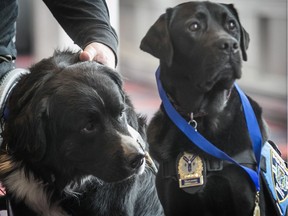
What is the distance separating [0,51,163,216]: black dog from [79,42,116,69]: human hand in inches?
1.5

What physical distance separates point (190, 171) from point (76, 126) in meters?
0.51

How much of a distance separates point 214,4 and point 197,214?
727 mm

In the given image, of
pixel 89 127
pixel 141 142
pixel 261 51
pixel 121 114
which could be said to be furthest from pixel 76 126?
pixel 261 51

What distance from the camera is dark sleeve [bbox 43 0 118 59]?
192cm

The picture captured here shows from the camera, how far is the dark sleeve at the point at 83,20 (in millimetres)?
1924

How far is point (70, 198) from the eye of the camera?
1724mm

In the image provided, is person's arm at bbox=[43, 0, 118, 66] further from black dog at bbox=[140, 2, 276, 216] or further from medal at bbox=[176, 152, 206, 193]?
medal at bbox=[176, 152, 206, 193]

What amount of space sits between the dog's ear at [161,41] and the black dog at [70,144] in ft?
0.96

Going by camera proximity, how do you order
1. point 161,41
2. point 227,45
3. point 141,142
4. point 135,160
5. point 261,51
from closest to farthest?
point 135,160 → point 141,142 → point 227,45 → point 161,41 → point 261,51

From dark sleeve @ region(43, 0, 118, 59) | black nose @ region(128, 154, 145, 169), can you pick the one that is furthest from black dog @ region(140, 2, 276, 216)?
black nose @ region(128, 154, 145, 169)

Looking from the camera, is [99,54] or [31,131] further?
[99,54]

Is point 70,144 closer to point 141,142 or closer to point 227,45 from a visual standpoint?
point 141,142

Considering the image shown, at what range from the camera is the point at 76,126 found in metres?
1.59

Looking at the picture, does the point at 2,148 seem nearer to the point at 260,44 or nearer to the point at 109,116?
the point at 109,116
